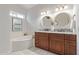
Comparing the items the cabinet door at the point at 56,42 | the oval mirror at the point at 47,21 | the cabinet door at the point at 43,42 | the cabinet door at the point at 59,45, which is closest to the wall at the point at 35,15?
the oval mirror at the point at 47,21

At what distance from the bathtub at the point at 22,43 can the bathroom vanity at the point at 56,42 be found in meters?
0.12

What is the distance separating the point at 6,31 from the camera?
5.15 ft

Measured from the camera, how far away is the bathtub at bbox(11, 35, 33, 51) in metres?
1.65

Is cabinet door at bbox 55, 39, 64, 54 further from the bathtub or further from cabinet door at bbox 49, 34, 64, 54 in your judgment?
the bathtub

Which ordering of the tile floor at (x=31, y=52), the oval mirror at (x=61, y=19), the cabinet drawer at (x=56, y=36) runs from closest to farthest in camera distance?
1. the tile floor at (x=31, y=52)
2. the oval mirror at (x=61, y=19)
3. the cabinet drawer at (x=56, y=36)

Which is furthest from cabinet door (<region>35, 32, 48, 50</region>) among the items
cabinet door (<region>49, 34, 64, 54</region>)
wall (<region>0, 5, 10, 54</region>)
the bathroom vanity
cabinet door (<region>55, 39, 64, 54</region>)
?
wall (<region>0, 5, 10, 54</region>)

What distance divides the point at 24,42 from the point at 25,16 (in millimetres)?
461

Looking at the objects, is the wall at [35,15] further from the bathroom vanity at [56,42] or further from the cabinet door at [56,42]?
the cabinet door at [56,42]

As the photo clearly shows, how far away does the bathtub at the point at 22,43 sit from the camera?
5.42ft

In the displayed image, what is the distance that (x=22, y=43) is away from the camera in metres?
1.73

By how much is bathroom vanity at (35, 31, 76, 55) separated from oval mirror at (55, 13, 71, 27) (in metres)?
0.21

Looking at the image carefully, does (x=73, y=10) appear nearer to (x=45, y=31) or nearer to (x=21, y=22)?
(x=45, y=31)
